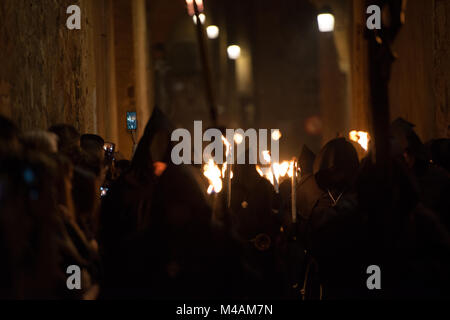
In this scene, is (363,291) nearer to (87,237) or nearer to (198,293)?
(198,293)

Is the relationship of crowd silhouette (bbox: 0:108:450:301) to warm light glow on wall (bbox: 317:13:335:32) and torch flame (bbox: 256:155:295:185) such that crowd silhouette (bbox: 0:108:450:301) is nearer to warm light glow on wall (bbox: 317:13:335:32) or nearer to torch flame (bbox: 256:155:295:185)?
torch flame (bbox: 256:155:295:185)

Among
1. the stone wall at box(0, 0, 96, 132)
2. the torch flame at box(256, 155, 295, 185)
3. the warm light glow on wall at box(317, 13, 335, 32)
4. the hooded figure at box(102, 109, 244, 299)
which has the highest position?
the warm light glow on wall at box(317, 13, 335, 32)

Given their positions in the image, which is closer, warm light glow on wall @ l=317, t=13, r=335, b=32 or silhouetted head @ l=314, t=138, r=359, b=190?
silhouetted head @ l=314, t=138, r=359, b=190

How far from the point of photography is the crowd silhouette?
15.3ft

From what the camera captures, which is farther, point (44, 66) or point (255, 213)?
point (44, 66)

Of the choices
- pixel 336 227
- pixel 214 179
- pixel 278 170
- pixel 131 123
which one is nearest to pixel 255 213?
pixel 214 179

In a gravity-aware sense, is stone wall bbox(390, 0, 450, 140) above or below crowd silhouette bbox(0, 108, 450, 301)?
above

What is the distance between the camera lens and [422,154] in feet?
26.3

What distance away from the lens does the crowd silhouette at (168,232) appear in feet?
15.3

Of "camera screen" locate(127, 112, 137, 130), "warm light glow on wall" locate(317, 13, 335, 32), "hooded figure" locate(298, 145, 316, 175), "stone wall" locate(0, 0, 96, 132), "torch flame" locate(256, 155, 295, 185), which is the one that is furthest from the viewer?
"warm light glow on wall" locate(317, 13, 335, 32)

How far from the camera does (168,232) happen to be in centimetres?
579

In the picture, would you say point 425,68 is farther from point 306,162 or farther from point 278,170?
point 278,170

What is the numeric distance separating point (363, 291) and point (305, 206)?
3.31 meters

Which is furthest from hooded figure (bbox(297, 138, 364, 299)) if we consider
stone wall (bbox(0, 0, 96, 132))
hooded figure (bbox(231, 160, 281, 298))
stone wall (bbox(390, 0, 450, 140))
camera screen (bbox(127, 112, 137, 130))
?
camera screen (bbox(127, 112, 137, 130))
